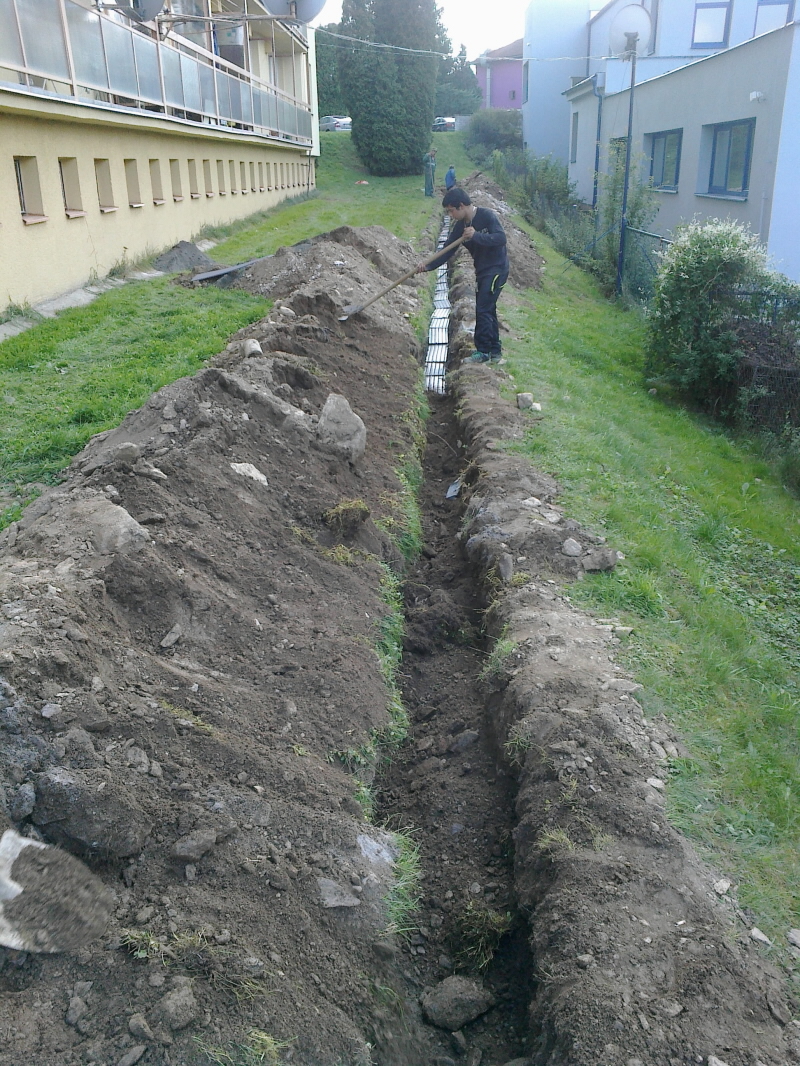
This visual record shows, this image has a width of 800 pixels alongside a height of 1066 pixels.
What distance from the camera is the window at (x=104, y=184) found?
42.0 feet

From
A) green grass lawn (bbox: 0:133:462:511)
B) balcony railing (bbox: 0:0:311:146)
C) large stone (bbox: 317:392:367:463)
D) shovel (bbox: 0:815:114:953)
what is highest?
balcony railing (bbox: 0:0:311:146)

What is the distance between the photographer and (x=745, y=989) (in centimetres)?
281

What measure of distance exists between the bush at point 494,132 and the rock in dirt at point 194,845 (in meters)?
43.4

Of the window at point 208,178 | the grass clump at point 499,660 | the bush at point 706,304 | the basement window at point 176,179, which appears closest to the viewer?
the grass clump at point 499,660

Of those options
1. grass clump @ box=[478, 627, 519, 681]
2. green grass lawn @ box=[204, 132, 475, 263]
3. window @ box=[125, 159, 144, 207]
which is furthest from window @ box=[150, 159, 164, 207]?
grass clump @ box=[478, 627, 519, 681]

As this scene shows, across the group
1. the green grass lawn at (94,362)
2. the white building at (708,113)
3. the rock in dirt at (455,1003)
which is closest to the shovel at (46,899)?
the rock in dirt at (455,1003)

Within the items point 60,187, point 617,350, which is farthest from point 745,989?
point 60,187

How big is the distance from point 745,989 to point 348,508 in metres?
3.61

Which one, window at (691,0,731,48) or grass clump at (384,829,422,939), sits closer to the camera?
grass clump at (384,829,422,939)

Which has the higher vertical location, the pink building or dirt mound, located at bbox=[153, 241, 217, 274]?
the pink building

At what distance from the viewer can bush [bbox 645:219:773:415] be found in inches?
403

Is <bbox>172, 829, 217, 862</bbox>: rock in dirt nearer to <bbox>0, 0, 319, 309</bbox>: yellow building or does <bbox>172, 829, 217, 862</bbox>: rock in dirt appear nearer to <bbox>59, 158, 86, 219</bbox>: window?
<bbox>0, 0, 319, 309</bbox>: yellow building

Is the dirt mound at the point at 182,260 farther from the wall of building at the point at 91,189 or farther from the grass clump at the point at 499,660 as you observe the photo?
the grass clump at the point at 499,660

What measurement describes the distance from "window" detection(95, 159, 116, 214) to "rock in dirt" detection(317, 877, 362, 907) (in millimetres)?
12162
